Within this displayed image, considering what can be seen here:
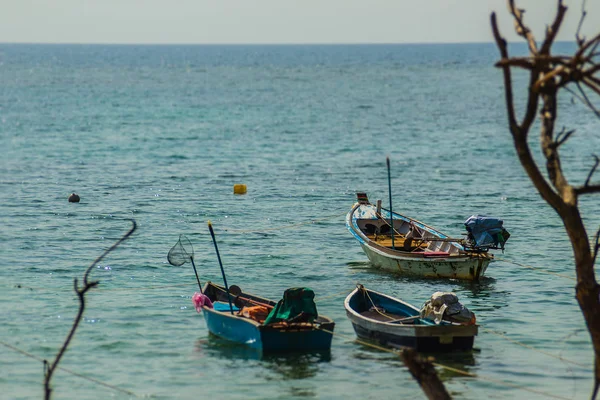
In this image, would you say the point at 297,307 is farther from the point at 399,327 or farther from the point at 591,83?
the point at 591,83

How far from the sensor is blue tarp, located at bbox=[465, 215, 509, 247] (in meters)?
26.8

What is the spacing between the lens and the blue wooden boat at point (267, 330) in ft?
65.8

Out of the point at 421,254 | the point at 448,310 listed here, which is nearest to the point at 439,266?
the point at 421,254

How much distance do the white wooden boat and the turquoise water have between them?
1.52 feet

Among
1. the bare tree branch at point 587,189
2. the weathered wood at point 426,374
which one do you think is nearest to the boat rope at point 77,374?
the weathered wood at point 426,374

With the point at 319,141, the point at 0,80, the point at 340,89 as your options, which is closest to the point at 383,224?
the point at 319,141

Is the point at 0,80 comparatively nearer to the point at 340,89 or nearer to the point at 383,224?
the point at 340,89

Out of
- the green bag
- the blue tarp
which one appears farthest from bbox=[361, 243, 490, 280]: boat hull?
the green bag

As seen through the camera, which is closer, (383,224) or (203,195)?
(383,224)

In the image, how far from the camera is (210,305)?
891 inches

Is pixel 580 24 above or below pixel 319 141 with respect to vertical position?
above

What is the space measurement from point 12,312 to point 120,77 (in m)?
136

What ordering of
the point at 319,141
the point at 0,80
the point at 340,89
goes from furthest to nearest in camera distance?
the point at 0,80, the point at 340,89, the point at 319,141

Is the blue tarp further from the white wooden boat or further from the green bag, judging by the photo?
the green bag
